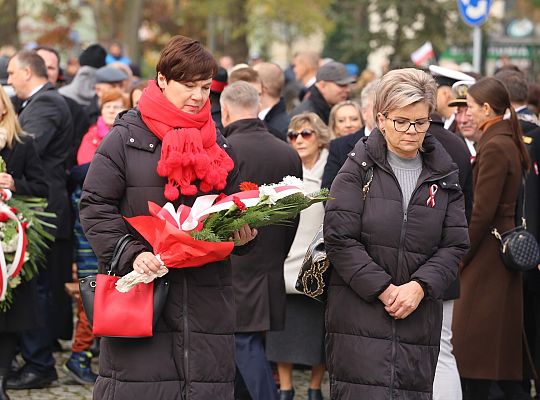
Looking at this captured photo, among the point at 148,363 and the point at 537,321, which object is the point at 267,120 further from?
the point at 148,363

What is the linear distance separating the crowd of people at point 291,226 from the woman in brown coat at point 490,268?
0.01m

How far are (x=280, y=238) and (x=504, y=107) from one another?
1757 millimetres

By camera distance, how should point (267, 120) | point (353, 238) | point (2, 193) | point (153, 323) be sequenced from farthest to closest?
point (267, 120) → point (2, 193) → point (353, 238) → point (153, 323)

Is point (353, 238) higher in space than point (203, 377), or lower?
higher

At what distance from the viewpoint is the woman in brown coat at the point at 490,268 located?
7.91 metres

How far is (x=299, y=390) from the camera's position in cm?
912

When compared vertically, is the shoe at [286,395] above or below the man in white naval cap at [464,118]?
below

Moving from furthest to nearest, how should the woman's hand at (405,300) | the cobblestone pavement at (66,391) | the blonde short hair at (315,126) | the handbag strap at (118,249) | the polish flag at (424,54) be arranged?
the polish flag at (424,54), the blonde short hair at (315,126), the cobblestone pavement at (66,391), the woman's hand at (405,300), the handbag strap at (118,249)

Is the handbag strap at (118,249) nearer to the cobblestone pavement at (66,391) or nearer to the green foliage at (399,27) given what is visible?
the cobblestone pavement at (66,391)

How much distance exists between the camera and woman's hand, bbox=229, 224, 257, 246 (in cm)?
544

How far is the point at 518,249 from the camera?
798 cm

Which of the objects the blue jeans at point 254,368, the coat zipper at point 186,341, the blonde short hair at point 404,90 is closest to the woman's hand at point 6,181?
the blue jeans at point 254,368

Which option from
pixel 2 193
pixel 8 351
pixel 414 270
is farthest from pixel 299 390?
pixel 414 270

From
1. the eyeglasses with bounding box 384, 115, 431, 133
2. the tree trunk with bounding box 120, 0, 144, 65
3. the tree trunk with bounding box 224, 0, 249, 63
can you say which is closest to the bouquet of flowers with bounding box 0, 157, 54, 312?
the eyeglasses with bounding box 384, 115, 431, 133
